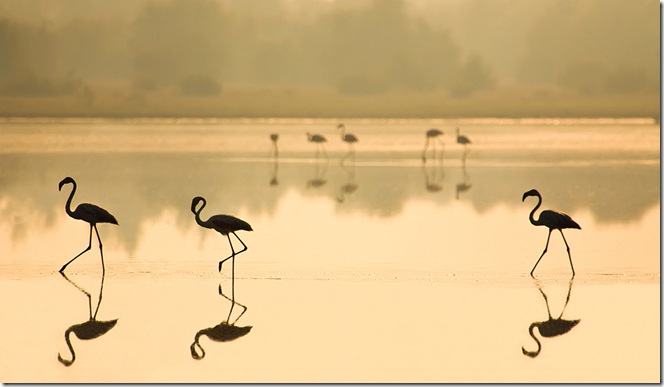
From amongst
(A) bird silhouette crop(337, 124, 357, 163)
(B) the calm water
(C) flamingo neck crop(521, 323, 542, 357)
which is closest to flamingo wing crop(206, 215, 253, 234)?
(B) the calm water

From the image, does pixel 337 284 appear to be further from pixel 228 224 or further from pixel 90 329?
pixel 90 329

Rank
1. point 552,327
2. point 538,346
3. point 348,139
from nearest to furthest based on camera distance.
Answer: point 538,346, point 552,327, point 348,139

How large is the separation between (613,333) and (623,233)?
4.30 m

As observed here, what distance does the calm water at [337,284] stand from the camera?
6.45 meters

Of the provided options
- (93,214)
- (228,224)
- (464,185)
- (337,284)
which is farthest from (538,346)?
(464,185)

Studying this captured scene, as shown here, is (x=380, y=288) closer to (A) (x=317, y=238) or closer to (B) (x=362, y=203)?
(A) (x=317, y=238)

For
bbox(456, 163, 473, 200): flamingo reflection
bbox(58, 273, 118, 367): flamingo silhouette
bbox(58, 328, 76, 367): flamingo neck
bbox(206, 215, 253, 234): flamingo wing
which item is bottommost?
bbox(58, 328, 76, 367): flamingo neck

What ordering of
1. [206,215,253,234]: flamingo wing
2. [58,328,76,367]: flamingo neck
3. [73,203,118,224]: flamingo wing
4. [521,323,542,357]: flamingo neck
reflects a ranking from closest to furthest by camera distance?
[58,328,76,367]: flamingo neck → [521,323,542,357]: flamingo neck → [206,215,253,234]: flamingo wing → [73,203,118,224]: flamingo wing

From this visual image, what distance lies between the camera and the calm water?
21.1 ft

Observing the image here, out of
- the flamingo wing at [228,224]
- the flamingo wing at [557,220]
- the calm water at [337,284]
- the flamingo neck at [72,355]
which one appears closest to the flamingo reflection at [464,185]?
the calm water at [337,284]

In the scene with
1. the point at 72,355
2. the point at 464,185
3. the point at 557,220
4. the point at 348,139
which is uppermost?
the point at 348,139

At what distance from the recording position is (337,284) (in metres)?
8.59

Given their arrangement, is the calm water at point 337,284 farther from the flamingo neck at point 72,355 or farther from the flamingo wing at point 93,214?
the flamingo wing at point 93,214

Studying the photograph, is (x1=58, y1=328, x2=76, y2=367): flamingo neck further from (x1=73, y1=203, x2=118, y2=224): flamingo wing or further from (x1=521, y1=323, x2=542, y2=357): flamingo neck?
(x1=521, y1=323, x2=542, y2=357): flamingo neck
